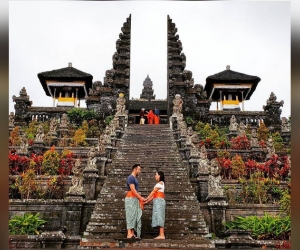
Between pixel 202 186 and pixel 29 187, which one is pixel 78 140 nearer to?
pixel 29 187

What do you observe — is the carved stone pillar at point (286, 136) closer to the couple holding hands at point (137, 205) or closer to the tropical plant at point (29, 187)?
the tropical plant at point (29, 187)

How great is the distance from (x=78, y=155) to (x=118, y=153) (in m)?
2.27

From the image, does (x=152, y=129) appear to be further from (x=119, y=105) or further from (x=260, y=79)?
(x=260, y=79)

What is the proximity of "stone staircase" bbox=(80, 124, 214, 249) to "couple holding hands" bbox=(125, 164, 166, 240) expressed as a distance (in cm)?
27

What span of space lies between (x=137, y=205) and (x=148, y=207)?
65.3 inches

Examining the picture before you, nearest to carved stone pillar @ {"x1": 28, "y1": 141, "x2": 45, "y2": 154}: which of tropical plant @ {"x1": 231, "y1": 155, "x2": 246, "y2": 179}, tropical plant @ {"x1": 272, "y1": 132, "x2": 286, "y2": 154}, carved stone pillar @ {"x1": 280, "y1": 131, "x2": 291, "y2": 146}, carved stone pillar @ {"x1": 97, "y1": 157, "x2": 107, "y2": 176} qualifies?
carved stone pillar @ {"x1": 97, "y1": 157, "x2": 107, "y2": 176}

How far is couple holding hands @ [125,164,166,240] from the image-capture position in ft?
31.1

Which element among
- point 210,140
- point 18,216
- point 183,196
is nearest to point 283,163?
point 210,140

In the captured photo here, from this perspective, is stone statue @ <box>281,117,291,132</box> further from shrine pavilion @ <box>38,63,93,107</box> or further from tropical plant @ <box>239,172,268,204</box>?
shrine pavilion @ <box>38,63,93,107</box>

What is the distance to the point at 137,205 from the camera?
9.56 meters

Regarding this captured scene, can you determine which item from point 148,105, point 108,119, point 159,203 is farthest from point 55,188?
point 148,105

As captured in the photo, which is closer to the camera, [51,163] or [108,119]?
[51,163]

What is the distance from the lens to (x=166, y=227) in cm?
1046

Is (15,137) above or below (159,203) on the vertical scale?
above
